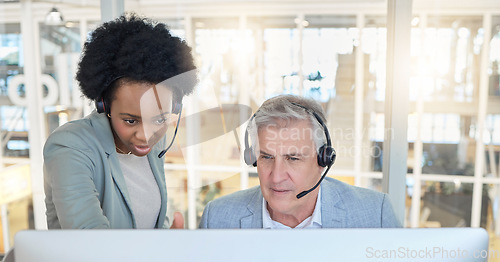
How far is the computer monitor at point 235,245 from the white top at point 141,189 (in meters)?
0.69

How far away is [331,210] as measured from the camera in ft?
4.07

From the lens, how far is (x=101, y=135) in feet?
4.09

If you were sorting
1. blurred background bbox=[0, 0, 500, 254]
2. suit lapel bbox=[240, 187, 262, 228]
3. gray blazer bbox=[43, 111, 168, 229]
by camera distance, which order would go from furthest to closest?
blurred background bbox=[0, 0, 500, 254]
suit lapel bbox=[240, 187, 262, 228]
gray blazer bbox=[43, 111, 168, 229]

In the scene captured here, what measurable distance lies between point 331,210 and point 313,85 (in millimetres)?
1650

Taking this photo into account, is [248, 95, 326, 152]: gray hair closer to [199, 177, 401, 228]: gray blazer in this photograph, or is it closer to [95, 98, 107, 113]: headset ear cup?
[199, 177, 401, 228]: gray blazer

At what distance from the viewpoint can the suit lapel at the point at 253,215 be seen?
1.21 meters

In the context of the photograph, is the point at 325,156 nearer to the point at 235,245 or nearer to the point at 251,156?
the point at 251,156

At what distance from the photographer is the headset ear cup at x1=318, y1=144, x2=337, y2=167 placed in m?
1.30

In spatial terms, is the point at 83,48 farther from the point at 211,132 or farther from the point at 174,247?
the point at 174,247

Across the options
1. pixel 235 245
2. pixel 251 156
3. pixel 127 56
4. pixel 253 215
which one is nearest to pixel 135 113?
pixel 127 56

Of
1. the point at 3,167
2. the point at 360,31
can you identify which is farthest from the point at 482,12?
the point at 3,167

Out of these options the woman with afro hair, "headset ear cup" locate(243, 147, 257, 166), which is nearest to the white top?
the woman with afro hair

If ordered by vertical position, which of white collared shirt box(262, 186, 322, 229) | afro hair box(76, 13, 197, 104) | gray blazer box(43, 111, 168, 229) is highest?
afro hair box(76, 13, 197, 104)

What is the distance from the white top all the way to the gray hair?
1.39 feet
